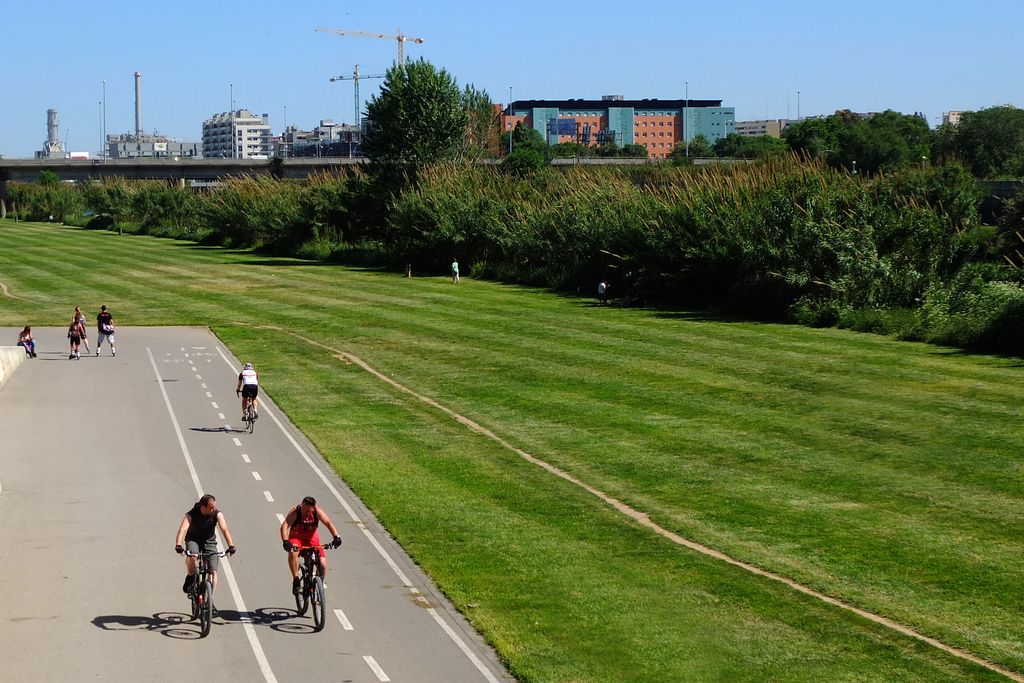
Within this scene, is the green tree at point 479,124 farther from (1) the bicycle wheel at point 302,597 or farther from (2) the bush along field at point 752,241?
(1) the bicycle wheel at point 302,597

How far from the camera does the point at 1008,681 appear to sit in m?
15.8

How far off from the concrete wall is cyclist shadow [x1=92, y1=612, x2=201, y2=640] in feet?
77.9

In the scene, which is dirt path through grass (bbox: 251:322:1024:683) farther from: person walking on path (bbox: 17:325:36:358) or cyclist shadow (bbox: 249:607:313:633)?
person walking on path (bbox: 17:325:36:358)

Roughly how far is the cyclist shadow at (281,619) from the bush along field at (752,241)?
31308 millimetres

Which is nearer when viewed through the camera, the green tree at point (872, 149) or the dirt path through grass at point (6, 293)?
the dirt path through grass at point (6, 293)

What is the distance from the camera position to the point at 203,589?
1745 centimetres

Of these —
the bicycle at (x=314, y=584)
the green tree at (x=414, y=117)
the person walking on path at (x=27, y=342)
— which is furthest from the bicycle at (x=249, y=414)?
the green tree at (x=414, y=117)

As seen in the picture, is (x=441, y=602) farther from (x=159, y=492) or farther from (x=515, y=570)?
(x=159, y=492)

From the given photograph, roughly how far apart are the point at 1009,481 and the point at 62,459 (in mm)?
20314

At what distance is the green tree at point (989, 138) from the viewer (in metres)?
122

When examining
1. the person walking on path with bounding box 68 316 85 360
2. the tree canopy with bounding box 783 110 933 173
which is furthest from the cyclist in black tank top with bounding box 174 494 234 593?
the tree canopy with bounding box 783 110 933 173

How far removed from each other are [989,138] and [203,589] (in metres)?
122

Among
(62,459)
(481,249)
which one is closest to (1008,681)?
(62,459)

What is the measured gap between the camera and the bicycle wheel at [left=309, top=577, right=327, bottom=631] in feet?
57.9
